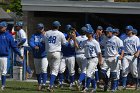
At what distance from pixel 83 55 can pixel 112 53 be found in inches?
50.0

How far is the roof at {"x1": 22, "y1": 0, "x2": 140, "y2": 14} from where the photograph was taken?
60.5ft

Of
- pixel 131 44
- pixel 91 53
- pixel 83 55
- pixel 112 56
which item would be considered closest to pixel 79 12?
pixel 83 55

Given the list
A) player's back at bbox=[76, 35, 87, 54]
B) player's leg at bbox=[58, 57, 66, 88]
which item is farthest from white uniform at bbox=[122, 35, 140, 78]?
player's leg at bbox=[58, 57, 66, 88]

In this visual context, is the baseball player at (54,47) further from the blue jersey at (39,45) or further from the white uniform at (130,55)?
the white uniform at (130,55)

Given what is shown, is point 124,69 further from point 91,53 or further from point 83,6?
point 83,6

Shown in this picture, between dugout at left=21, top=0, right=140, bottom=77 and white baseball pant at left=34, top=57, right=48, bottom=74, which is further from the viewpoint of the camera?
dugout at left=21, top=0, right=140, bottom=77

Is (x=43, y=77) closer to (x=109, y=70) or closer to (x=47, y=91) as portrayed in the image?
(x=47, y=91)

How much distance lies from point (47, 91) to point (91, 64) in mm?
1586

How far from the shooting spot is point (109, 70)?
1616 centimetres

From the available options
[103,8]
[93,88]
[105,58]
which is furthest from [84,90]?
[103,8]

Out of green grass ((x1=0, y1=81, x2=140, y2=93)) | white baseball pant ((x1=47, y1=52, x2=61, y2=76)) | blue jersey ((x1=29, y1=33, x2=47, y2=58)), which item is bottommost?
green grass ((x1=0, y1=81, x2=140, y2=93))

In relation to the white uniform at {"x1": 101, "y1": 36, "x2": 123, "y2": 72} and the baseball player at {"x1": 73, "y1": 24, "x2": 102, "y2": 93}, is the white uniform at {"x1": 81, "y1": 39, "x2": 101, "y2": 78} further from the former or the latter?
the white uniform at {"x1": 101, "y1": 36, "x2": 123, "y2": 72}

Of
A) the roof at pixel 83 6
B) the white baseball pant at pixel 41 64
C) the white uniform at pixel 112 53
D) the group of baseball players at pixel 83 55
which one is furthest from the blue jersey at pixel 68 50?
the roof at pixel 83 6

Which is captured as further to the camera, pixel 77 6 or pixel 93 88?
pixel 77 6
